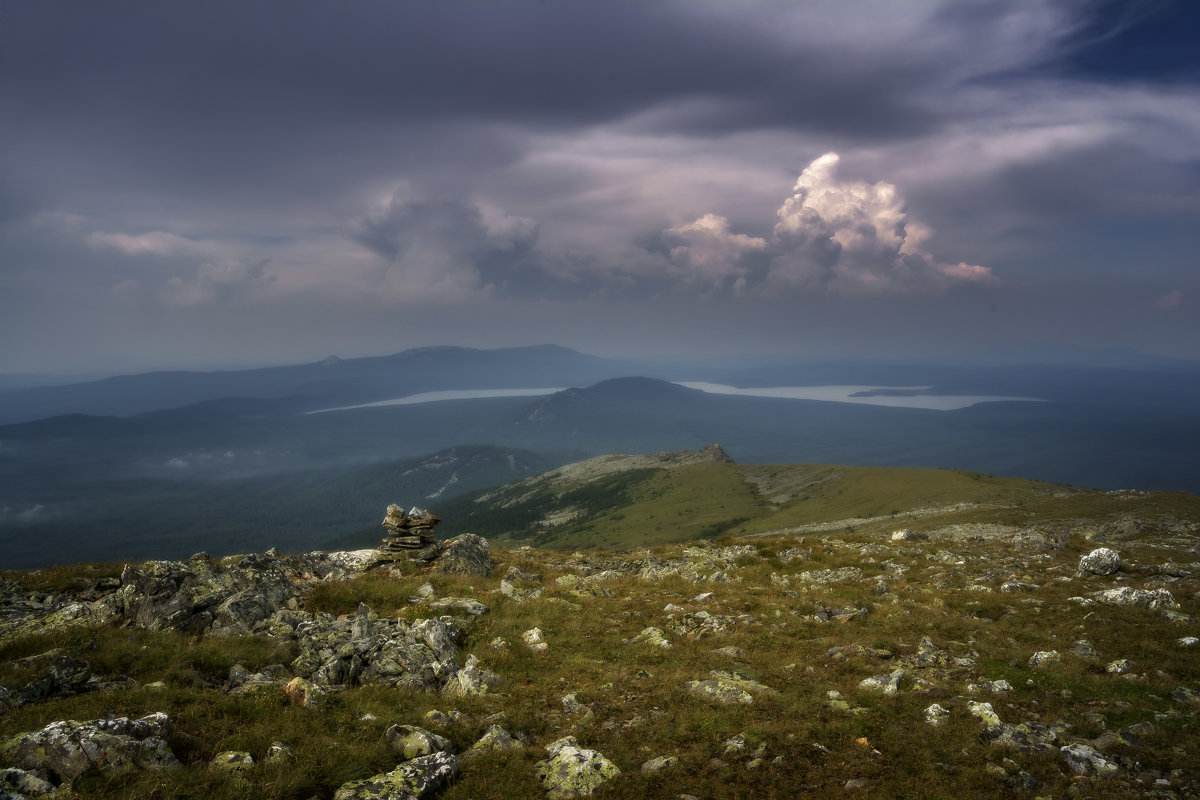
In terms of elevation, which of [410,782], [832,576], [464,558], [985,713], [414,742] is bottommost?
[832,576]

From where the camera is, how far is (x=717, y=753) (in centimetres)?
1211

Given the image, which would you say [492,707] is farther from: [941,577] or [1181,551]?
[1181,551]

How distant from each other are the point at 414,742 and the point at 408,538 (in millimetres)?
21674

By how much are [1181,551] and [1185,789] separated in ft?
105

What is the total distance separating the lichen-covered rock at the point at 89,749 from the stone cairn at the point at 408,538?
20491 millimetres

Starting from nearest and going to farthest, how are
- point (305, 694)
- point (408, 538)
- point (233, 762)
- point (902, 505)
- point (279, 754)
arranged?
point (233, 762), point (279, 754), point (305, 694), point (408, 538), point (902, 505)

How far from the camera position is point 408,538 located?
104 feet

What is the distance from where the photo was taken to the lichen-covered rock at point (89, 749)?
8.91 metres

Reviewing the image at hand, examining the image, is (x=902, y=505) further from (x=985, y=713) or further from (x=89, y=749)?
(x=89, y=749)

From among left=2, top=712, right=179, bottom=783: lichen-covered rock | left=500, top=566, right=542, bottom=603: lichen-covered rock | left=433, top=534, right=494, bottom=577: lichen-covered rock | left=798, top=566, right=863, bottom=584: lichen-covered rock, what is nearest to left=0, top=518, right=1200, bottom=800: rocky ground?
left=2, top=712, right=179, bottom=783: lichen-covered rock

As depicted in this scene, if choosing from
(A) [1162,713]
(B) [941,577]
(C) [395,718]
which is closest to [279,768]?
(C) [395,718]

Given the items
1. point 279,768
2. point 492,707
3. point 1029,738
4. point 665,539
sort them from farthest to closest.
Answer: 1. point 665,539
2. point 492,707
3. point 1029,738
4. point 279,768

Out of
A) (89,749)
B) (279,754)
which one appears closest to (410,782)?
(279,754)

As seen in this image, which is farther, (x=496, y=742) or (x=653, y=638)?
(x=653, y=638)
